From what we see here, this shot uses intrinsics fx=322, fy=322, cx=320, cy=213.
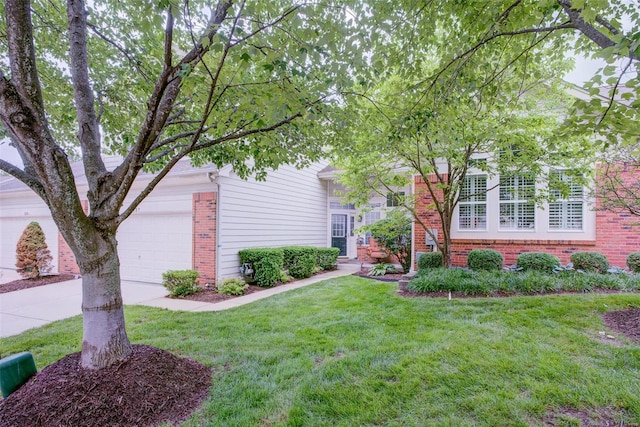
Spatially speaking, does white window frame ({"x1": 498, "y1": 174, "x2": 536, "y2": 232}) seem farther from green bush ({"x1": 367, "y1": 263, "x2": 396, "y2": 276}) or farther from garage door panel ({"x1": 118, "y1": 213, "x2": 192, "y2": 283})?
garage door panel ({"x1": 118, "y1": 213, "x2": 192, "y2": 283})

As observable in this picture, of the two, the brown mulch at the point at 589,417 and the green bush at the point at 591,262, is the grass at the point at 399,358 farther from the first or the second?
the green bush at the point at 591,262

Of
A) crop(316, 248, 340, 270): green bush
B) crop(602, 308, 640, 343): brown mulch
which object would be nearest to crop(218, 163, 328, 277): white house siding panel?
crop(316, 248, 340, 270): green bush

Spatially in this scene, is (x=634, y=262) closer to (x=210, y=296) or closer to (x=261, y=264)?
(x=261, y=264)

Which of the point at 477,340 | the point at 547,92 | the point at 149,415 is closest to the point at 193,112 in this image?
the point at 149,415

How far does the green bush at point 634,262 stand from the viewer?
24.6 ft

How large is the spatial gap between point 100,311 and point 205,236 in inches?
210

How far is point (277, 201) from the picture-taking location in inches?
420

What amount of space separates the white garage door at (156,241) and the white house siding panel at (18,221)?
366 centimetres

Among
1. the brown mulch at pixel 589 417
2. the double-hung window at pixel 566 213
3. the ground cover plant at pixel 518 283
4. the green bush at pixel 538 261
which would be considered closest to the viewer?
the brown mulch at pixel 589 417

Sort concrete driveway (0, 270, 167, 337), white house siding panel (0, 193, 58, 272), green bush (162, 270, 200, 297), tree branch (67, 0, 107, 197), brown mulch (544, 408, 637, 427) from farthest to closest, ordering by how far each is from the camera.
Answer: white house siding panel (0, 193, 58, 272) → green bush (162, 270, 200, 297) → concrete driveway (0, 270, 167, 337) → tree branch (67, 0, 107, 197) → brown mulch (544, 408, 637, 427)

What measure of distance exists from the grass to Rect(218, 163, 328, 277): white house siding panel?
2870 millimetres

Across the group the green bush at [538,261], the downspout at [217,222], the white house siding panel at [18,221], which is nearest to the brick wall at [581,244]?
the green bush at [538,261]

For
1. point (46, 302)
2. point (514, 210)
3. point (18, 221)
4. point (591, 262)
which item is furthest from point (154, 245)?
point (591, 262)

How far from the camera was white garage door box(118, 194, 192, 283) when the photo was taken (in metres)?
8.73
